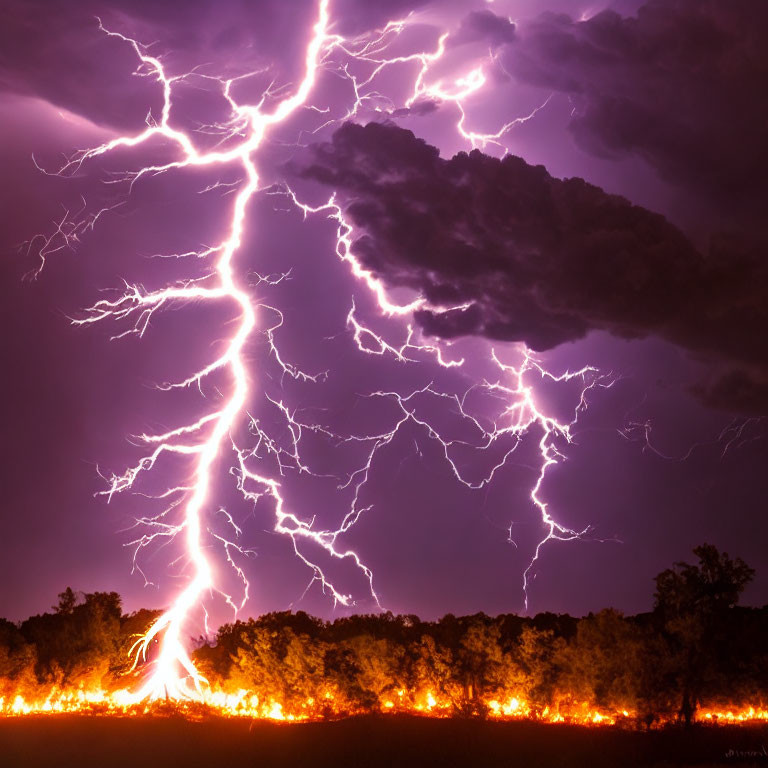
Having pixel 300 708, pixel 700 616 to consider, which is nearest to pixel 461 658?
pixel 300 708

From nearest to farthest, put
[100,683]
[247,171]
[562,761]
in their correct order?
[562,761], [100,683], [247,171]

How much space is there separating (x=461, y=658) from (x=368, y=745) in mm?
6245

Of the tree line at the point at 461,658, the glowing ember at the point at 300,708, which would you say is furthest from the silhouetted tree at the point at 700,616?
the glowing ember at the point at 300,708

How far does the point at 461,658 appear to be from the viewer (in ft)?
88.4

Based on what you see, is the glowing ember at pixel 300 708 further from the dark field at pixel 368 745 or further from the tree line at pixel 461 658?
the dark field at pixel 368 745

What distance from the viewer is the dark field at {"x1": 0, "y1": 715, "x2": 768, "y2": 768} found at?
62.5 ft

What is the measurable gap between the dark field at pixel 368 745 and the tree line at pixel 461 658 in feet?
4.39

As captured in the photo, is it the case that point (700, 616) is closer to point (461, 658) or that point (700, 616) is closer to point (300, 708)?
point (461, 658)

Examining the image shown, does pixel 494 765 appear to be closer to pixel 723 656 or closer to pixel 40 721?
pixel 723 656

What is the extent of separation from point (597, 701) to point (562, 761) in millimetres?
4602

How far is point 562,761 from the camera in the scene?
1864cm

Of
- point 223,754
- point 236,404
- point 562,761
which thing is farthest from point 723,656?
point 236,404

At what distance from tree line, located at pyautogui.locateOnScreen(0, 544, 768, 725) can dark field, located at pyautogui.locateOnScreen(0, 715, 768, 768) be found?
1.34 meters

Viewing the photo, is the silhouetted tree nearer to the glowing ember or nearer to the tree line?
the tree line
